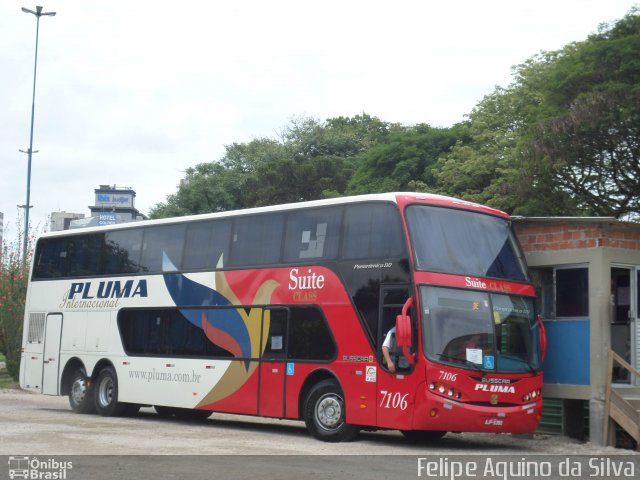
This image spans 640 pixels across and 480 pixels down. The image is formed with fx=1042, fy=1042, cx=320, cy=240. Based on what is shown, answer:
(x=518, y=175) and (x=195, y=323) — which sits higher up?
(x=518, y=175)

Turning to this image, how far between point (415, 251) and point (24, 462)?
669 centimetres

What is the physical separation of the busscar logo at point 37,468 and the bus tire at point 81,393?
1034cm

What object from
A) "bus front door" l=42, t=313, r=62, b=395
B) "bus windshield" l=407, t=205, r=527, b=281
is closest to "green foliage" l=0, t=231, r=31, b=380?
"bus front door" l=42, t=313, r=62, b=395

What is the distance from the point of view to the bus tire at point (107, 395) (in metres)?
22.2

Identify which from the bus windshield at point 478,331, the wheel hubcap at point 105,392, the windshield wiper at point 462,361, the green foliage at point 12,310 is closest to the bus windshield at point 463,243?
the bus windshield at point 478,331

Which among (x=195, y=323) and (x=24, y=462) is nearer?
(x=24, y=462)

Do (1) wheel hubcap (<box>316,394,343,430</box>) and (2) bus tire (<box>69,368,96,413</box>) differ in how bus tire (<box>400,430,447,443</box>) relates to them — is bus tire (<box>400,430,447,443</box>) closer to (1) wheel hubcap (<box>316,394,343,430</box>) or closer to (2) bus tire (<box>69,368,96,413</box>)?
(1) wheel hubcap (<box>316,394,343,430</box>)

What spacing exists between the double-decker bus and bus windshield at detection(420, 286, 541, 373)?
0.08 feet

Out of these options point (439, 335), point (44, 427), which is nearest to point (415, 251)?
point (439, 335)

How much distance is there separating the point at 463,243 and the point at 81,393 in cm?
1058

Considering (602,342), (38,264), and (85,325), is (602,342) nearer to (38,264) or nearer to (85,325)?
(85,325)

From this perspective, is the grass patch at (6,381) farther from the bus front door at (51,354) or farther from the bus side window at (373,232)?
the bus side window at (373,232)

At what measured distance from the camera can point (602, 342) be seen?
1734 centimetres

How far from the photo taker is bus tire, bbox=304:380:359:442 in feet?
55.2
